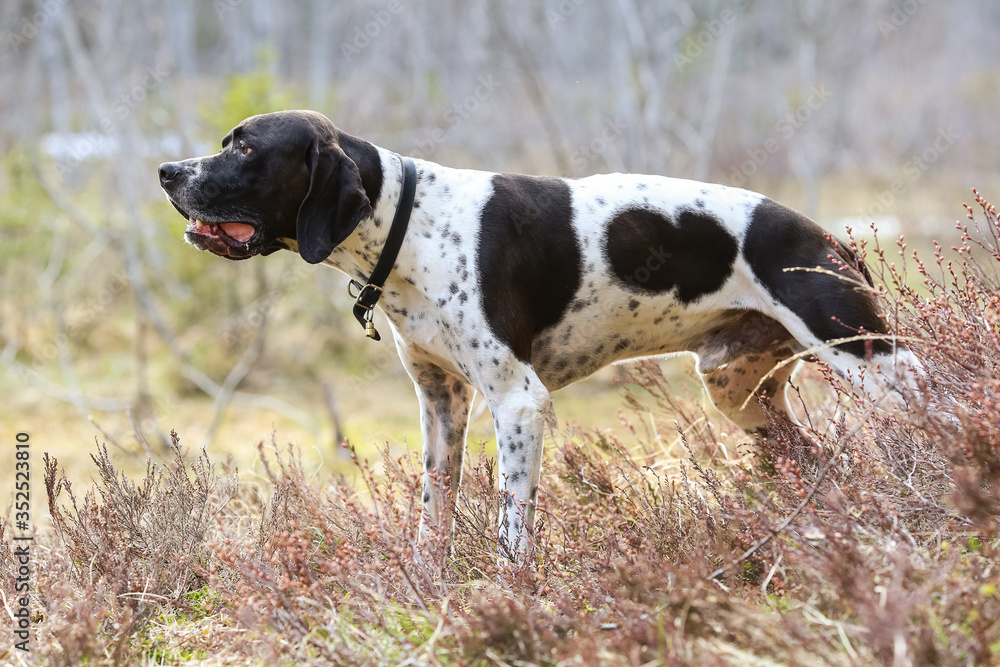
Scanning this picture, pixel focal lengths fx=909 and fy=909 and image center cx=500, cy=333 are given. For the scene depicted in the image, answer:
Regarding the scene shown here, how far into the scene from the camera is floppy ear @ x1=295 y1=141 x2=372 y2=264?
306 centimetres

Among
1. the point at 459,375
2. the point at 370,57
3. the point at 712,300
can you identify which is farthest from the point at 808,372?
the point at 370,57

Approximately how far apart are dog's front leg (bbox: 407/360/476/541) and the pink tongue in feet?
2.56

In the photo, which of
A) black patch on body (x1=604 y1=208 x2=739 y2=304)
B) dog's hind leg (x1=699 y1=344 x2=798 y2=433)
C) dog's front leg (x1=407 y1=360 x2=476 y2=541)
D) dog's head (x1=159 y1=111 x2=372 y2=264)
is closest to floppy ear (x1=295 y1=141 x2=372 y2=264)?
dog's head (x1=159 y1=111 x2=372 y2=264)

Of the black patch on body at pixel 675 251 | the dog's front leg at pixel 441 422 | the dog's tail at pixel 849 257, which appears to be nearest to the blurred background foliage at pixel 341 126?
the dog's front leg at pixel 441 422

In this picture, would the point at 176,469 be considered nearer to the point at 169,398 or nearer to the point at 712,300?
the point at 712,300

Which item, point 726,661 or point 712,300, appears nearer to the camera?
point 726,661

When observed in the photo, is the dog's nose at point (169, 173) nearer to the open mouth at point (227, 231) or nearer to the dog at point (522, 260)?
the dog at point (522, 260)

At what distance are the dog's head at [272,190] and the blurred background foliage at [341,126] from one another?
127 centimetres

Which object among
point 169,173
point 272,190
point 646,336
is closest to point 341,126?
point 169,173

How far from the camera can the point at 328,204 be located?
310 cm

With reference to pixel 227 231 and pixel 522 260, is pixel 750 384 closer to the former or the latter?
pixel 522 260

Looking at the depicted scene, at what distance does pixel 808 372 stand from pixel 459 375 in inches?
90.1

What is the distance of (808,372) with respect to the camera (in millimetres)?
4738

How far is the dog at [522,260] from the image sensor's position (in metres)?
3.10
